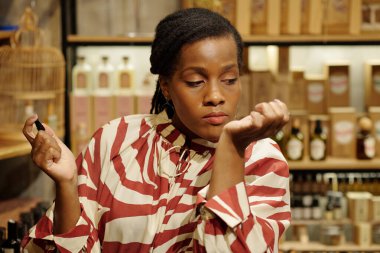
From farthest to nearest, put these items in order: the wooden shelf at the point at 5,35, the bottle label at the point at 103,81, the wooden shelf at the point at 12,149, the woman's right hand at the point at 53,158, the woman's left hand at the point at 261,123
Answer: the bottle label at the point at 103,81
the wooden shelf at the point at 5,35
the wooden shelf at the point at 12,149
the woman's right hand at the point at 53,158
the woman's left hand at the point at 261,123

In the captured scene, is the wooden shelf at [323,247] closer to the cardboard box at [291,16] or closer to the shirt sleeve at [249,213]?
the cardboard box at [291,16]

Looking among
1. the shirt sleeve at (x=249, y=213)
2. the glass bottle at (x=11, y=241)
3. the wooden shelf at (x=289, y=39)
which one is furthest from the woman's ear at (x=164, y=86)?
the wooden shelf at (x=289, y=39)

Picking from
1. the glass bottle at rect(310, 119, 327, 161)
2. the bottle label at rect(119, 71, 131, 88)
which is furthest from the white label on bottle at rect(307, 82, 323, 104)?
the bottle label at rect(119, 71, 131, 88)

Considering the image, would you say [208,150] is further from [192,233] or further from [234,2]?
[234,2]

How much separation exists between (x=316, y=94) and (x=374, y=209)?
0.56 metres

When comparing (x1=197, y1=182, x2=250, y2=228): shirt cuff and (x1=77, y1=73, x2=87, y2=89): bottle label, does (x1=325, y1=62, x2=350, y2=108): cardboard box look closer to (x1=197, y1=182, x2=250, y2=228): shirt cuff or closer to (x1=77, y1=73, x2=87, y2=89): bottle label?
(x1=77, y1=73, x2=87, y2=89): bottle label

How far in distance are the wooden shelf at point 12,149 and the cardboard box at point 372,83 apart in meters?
1.50

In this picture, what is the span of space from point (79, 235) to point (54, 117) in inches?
64.6

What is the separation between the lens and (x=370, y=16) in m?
2.89

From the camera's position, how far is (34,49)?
2777mm

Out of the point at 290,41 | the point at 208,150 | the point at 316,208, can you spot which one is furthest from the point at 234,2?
the point at 208,150

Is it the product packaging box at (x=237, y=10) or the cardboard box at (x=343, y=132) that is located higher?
the product packaging box at (x=237, y=10)

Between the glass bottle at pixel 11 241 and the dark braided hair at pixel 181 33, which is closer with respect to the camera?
the dark braided hair at pixel 181 33

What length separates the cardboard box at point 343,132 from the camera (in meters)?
2.92
